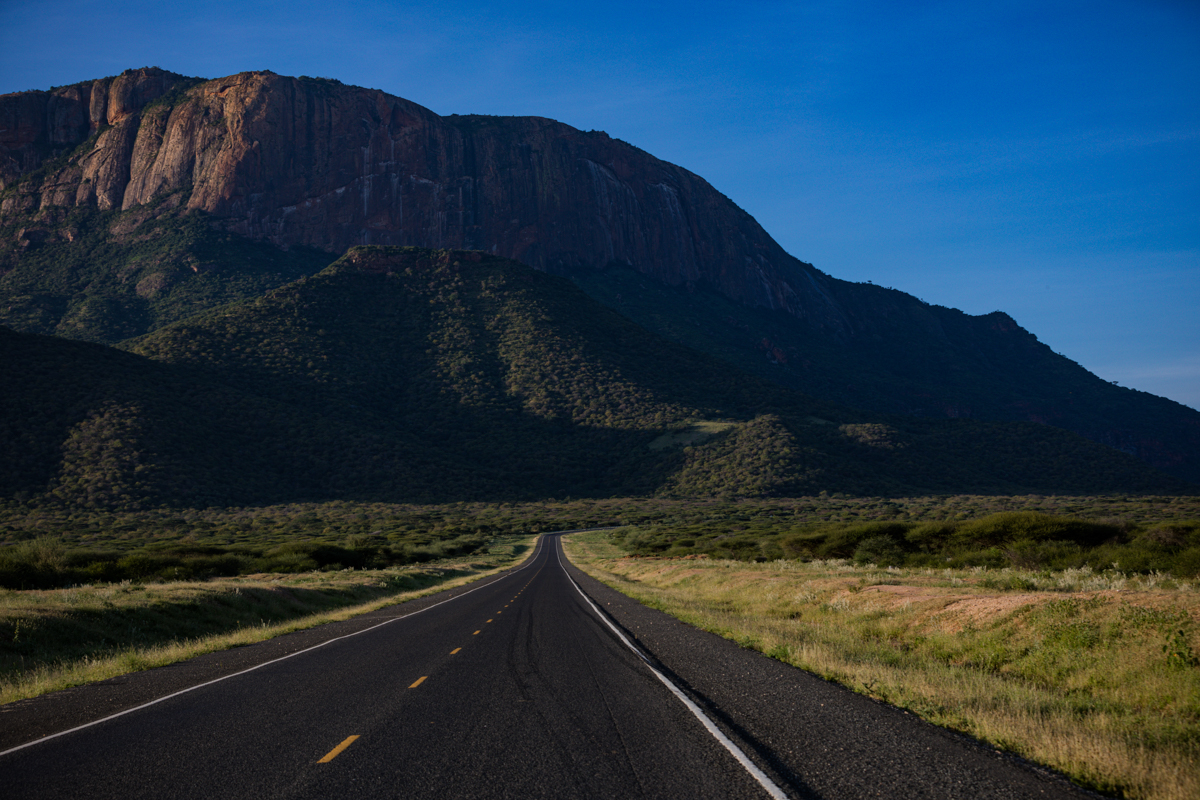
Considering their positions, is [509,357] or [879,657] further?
[509,357]

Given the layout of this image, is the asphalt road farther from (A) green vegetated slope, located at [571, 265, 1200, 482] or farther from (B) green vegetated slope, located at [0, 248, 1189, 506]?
(A) green vegetated slope, located at [571, 265, 1200, 482]

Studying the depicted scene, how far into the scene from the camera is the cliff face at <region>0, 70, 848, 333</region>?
146375mm

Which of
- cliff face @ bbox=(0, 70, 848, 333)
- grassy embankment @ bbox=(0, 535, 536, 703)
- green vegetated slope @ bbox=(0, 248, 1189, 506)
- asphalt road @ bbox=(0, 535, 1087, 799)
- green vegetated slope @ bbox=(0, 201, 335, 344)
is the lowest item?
grassy embankment @ bbox=(0, 535, 536, 703)

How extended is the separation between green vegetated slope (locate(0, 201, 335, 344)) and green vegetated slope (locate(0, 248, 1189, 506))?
1771 cm

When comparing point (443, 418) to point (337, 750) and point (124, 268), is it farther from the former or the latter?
point (337, 750)

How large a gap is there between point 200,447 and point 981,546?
7224 cm

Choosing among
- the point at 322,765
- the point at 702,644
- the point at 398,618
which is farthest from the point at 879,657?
the point at 398,618

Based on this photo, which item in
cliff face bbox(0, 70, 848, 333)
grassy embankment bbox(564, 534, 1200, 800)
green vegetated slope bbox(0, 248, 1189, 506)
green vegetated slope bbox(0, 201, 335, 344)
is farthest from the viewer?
cliff face bbox(0, 70, 848, 333)

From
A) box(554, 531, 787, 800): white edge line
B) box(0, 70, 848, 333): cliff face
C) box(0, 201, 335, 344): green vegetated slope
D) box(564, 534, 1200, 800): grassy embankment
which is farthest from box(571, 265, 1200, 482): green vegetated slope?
box(554, 531, 787, 800): white edge line

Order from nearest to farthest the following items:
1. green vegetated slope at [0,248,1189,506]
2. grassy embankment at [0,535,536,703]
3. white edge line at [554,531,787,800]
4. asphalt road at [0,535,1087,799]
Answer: white edge line at [554,531,787,800] → asphalt road at [0,535,1087,799] → grassy embankment at [0,535,536,703] → green vegetated slope at [0,248,1189,506]

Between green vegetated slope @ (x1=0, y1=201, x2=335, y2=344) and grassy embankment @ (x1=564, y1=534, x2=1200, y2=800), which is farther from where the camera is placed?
green vegetated slope @ (x1=0, y1=201, x2=335, y2=344)

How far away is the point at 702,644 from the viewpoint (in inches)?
527

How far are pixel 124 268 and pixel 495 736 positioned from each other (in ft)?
466

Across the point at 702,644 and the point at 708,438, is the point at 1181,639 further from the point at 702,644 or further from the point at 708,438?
the point at 708,438
